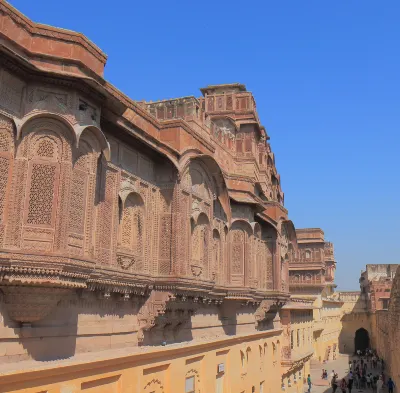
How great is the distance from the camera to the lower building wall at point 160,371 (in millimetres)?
7871

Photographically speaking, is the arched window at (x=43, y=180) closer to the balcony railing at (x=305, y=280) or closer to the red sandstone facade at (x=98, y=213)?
the red sandstone facade at (x=98, y=213)

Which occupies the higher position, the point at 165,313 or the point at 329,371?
the point at 165,313

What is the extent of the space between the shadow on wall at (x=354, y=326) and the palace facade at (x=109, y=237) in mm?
51572

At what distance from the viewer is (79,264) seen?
8.02 metres

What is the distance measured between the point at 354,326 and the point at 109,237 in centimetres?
6311

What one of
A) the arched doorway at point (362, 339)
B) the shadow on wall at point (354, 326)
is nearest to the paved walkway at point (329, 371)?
the shadow on wall at point (354, 326)

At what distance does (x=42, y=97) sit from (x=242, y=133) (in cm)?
1311

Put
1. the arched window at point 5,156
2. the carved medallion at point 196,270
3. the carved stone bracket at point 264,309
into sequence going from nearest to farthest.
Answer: the arched window at point 5,156, the carved medallion at point 196,270, the carved stone bracket at point 264,309

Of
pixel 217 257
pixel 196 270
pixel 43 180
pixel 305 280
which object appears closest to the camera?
pixel 43 180

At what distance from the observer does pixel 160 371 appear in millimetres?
11633

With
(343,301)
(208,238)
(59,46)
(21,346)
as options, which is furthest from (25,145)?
(343,301)

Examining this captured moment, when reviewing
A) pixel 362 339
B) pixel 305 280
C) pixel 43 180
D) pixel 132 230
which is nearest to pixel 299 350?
pixel 305 280

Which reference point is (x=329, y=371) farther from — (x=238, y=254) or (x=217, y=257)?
(x=217, y=257)

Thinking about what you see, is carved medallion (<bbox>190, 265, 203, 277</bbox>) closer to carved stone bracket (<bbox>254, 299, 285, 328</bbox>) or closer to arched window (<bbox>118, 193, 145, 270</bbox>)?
arched window (<bbox>118, 193, 145, 270</bbox>)
